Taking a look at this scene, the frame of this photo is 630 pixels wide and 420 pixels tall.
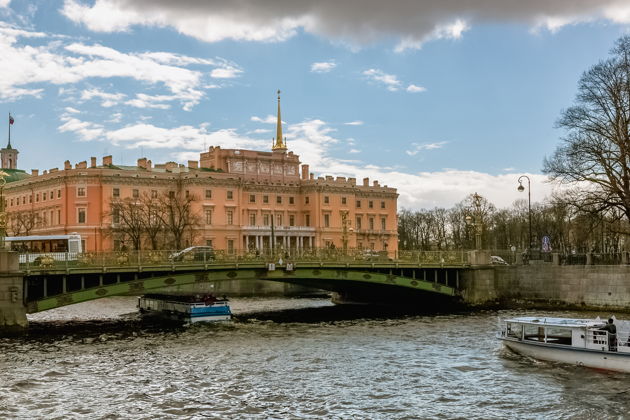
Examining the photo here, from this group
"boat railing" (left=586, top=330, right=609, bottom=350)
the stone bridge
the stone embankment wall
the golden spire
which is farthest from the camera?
the golden spire

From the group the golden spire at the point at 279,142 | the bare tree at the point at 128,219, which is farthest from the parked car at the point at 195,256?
the golden spire at the point at 279,142

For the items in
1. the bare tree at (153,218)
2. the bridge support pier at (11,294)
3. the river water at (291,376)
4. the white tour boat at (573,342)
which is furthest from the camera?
the bare tree at (153,218)

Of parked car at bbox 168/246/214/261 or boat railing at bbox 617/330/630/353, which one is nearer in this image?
boat railing at bbox 617/330/630/353

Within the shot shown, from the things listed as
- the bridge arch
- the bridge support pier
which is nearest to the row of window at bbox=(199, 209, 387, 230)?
the bridge arch

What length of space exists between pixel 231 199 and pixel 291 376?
7496 centimetres

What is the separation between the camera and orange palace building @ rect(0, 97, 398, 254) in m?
94.7

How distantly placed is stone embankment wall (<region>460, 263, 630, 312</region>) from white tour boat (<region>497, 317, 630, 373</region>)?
59.0ft

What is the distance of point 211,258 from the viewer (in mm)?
46656

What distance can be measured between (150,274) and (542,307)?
26.5 m

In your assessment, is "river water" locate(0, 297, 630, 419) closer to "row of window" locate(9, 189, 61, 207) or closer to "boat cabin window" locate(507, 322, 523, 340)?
"boat cabin window" locate(507, 322, 523, 340)

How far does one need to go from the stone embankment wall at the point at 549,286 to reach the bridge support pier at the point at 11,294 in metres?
30.3

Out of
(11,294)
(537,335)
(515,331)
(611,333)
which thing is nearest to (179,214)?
(11,294)

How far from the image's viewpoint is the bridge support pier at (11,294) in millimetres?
39344

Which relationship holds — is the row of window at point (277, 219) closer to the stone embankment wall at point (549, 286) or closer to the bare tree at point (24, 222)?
the bare tree at point (24, 222)
